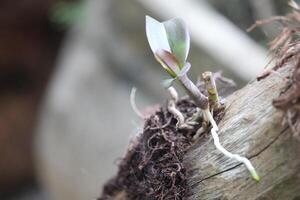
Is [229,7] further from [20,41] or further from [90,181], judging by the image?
[20,41]

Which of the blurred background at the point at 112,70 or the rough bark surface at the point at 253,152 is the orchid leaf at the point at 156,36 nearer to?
the rough bark surface at the point at 253,152

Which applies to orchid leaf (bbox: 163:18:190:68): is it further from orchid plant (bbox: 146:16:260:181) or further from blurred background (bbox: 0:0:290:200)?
blurred background (bbox: 0:0:290:200)

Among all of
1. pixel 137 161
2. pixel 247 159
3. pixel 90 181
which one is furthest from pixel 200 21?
pixel 247 159

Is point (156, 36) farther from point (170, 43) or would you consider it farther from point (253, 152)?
point (253, 152)

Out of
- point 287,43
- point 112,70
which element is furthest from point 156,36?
point 112,70

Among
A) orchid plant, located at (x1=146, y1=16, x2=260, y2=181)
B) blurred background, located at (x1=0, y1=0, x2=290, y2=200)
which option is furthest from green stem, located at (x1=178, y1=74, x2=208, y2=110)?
blurred background, located at (x1=0, y1=0, x2=290, y2=200)

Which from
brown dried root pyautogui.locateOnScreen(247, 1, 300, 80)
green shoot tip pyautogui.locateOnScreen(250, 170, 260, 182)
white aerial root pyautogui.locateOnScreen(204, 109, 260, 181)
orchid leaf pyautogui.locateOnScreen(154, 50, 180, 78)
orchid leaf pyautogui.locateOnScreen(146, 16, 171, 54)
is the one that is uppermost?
orchid leaf pyautogui.locateOnScreen(146, 16, 171, 54)

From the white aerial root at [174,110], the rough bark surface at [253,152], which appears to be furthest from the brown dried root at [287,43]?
the white aerial root at [174,110]
